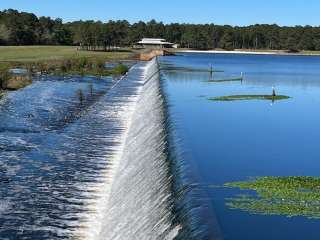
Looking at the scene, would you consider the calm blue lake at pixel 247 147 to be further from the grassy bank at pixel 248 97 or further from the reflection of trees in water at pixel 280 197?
the grassy bank at pixel 248 97

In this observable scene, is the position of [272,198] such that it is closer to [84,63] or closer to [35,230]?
[35,230]

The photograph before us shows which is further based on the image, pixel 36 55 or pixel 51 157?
pixel 36 55

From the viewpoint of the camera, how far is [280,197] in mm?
16875

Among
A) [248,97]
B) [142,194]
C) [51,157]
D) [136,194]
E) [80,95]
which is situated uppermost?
[142,194]

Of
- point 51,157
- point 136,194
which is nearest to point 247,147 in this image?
point 136,194

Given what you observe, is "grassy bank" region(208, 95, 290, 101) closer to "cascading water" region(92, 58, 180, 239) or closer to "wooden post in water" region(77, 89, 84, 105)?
"wooden post in water" region(77, 89, 84, 105)

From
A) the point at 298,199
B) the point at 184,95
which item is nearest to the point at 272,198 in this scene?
the point at 298,199

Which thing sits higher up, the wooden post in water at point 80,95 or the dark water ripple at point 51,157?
the dark water ripple at point 51,157

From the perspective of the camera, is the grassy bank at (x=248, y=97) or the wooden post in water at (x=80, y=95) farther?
the wooden post in water at (x=80, y=95)

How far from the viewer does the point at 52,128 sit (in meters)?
34.3

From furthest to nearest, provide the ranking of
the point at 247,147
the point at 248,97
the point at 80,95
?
the point at 80,95 → the point at 248,97 → the point at 247,147

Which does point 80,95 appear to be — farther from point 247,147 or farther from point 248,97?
point 247,147

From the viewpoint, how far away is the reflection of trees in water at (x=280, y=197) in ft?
51.0

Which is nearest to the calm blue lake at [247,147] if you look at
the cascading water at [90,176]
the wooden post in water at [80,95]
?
the cascading water at [90,176]
